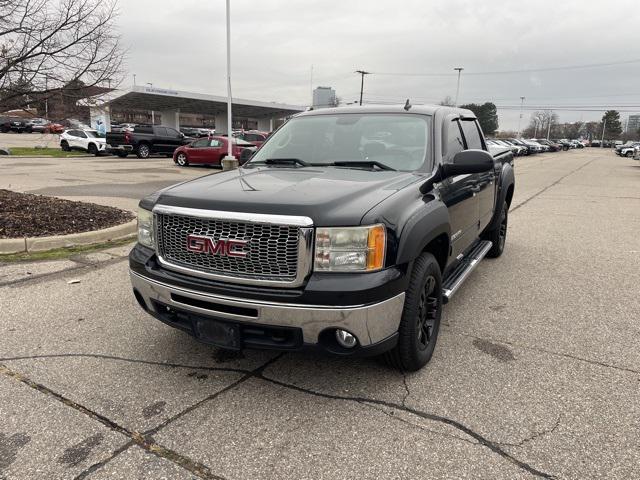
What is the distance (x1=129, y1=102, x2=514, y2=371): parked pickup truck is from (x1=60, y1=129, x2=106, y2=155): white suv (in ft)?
92.6

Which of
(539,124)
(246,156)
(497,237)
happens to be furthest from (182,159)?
(539,124)

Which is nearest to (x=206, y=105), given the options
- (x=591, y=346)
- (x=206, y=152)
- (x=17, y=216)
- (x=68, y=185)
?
(x=206, y=152)

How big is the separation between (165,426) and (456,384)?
1.81 m

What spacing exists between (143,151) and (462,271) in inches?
985

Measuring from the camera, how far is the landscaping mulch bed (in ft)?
22.1

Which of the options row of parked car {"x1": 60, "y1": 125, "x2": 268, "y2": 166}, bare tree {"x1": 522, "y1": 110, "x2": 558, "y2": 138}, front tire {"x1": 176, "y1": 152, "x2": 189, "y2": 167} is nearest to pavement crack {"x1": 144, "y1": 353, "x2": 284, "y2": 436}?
row of parked car {"x1": 60, "y1": 125, "x2": 268, "y2": 166}

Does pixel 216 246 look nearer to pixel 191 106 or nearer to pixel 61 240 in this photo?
pixel 61 240

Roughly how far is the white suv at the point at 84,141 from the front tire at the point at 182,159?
30.1 ft

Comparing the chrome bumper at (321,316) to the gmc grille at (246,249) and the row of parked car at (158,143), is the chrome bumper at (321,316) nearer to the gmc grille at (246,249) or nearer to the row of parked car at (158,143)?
the gmc grille at (246,249)

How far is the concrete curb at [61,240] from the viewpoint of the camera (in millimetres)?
6207

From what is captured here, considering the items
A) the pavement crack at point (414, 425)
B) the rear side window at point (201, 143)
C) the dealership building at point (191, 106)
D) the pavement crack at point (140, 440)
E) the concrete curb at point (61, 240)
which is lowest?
the pavement crack at point (140, 440)

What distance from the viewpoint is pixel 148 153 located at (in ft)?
88.5

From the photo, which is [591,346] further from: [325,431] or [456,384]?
[325,431]

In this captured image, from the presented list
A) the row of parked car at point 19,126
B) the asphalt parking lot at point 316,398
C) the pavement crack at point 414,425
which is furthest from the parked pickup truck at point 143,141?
the row of parked car at point 19,126
